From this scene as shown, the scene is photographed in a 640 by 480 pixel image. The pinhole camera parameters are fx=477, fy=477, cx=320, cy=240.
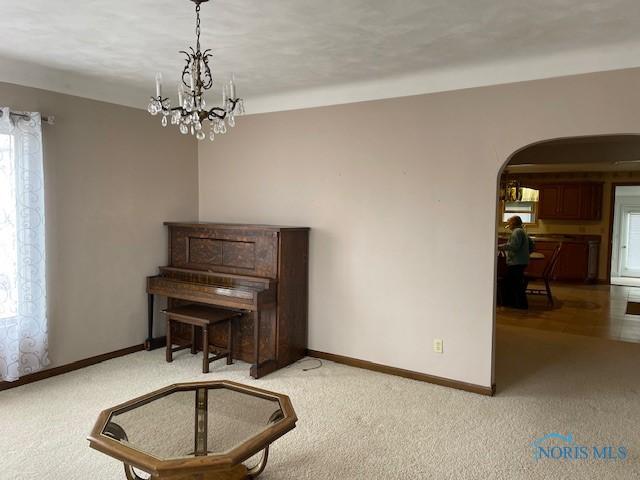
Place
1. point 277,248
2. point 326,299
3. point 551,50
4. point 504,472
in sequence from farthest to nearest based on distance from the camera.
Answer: point 326,299
point 277,248
point 551,50
point 504,472

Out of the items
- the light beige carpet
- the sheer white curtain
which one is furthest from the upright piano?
the sheer white curtain

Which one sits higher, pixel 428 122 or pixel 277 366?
pixel 428 122

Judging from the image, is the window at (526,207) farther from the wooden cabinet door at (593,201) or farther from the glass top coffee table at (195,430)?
the glass top coffee table at (195,430)

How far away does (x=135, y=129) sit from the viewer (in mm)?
4465

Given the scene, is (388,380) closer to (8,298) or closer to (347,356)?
(347,356)

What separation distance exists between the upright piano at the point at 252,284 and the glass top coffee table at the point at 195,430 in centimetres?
128

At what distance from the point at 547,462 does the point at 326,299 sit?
7.22ft

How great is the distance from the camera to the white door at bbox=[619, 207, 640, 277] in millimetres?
10906

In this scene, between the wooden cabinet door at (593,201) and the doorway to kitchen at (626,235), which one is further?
the doorway to kitchen at (626,235)

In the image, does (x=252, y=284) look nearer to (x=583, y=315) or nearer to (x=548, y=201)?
(x=583, y=315)

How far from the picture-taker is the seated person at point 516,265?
6547 millimetres

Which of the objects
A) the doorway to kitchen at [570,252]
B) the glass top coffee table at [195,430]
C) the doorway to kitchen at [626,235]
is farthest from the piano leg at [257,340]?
the doorway to kitchen at [626,235]

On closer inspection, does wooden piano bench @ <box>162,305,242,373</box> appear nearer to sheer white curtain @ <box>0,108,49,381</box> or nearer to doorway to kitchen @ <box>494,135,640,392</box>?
sheer white curtain @ <box>0,108,49,381</box>

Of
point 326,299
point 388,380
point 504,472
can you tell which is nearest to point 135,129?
point 326,299
